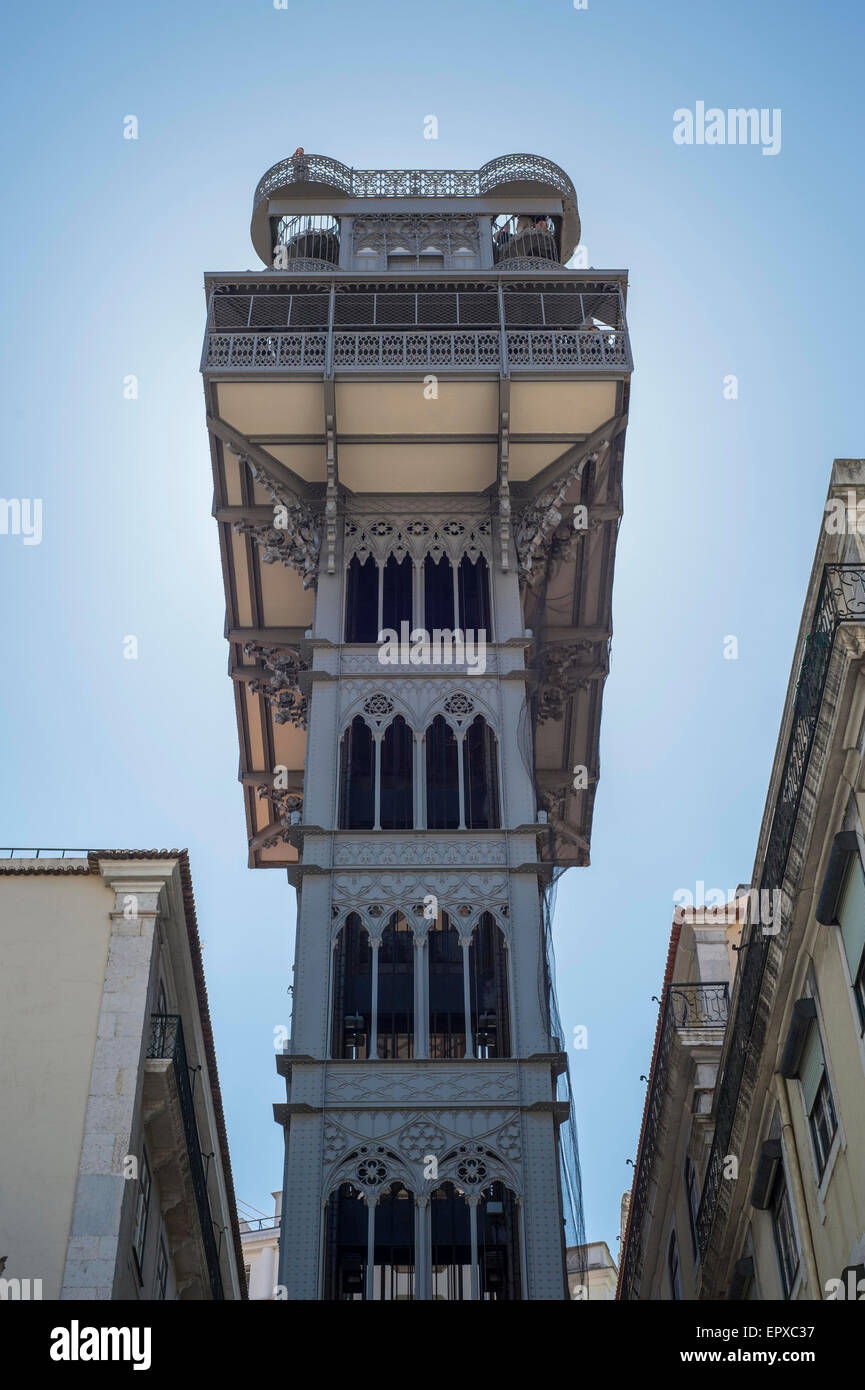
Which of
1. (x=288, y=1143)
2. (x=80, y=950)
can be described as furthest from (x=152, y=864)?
(x=288, y=1143)

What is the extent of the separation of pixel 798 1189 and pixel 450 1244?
6610mm

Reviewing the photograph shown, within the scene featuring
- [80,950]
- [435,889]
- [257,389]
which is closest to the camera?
[80,950]

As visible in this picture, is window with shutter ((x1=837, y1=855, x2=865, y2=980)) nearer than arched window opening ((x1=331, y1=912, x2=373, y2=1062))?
Yes

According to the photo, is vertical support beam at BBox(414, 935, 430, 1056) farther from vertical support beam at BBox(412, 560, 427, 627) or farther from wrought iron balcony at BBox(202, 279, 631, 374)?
wrought iron balcony at BBox(202, 279, 631, 374)

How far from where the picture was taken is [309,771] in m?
27.9

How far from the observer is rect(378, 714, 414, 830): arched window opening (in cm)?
2859

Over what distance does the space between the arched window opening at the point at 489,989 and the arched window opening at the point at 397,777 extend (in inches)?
88.1

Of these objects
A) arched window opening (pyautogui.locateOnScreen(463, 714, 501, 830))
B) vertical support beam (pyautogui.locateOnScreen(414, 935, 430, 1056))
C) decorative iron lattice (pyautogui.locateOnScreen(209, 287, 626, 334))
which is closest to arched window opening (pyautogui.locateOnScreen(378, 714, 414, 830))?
arched window opening (pyautogui.locateOnScreen(463, 714, 501, 830))

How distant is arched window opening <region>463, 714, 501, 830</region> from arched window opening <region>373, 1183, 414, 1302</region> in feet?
20.8

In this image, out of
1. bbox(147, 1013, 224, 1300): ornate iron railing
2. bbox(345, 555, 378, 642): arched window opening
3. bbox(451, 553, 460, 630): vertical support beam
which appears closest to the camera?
bbox(147, 1013, 224, 1300): ornate iron railing

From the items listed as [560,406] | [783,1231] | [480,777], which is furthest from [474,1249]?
[560,406]

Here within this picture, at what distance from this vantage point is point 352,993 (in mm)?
26016
